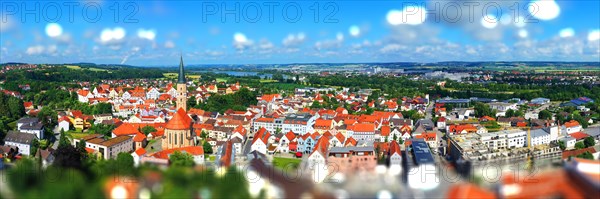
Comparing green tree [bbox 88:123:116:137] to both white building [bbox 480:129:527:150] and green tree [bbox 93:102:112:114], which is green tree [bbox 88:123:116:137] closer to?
green tree [bbox 93:102:112:114]

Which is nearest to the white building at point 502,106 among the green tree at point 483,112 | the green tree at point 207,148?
the green tree at point 483,112

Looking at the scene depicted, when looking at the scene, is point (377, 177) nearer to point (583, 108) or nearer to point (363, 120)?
point (363, 120)

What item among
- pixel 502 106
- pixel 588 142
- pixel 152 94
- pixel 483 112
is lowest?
pixel 588 142

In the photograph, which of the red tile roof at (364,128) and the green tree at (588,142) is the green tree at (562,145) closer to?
the green tree at (588,142)

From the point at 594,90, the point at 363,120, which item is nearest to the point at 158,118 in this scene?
the point at 363,120

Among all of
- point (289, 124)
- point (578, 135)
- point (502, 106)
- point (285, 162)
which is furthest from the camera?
point (502, 106)

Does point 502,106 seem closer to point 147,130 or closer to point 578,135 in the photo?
point 578,135

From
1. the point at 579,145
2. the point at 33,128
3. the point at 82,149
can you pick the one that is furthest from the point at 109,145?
the point at 579,145

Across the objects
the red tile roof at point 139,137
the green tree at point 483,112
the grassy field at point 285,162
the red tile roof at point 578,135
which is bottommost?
the grassy field at point 285,162

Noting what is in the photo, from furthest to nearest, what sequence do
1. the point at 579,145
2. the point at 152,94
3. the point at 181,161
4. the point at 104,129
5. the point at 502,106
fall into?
the point at 152,94
the point at 502,106
the point at 104,129
the point at 579,145
the point at 181,161

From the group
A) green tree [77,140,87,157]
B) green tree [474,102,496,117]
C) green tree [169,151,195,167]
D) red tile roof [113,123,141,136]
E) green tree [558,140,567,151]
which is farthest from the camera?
green tree [474,102,496,117]

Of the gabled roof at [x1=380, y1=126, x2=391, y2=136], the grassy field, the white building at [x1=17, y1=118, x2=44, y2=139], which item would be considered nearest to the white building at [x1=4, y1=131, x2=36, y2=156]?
the white building at [x1=17, y1=118, x2=44, y2=139]

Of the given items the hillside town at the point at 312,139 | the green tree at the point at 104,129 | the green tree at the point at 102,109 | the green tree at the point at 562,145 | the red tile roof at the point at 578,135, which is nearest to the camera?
the hillside town at the point at 312,139
